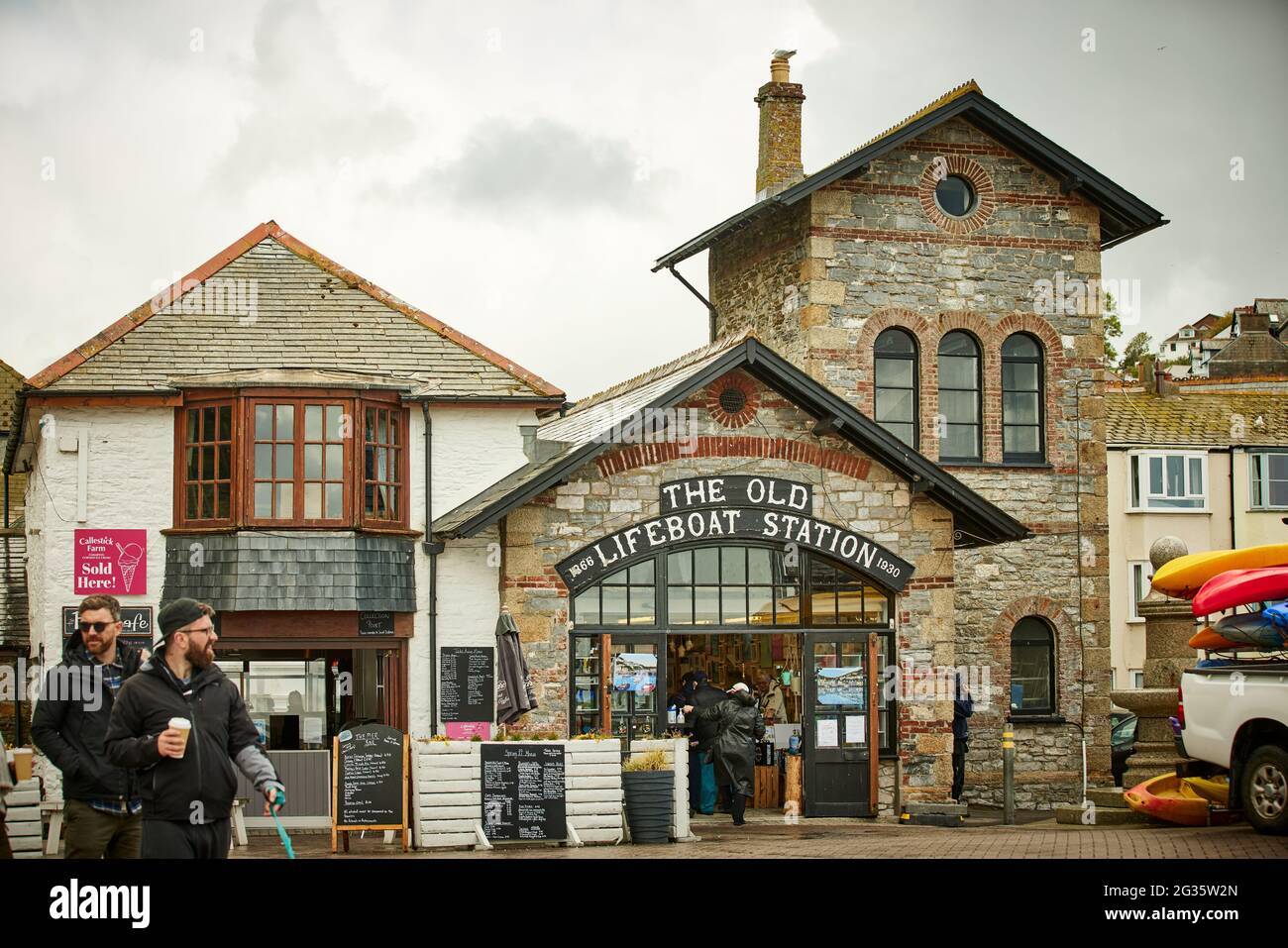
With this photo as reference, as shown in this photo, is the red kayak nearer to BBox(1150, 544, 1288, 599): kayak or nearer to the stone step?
BBox(1150, 544, 1288, 599): kayak

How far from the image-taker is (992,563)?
25.6 m

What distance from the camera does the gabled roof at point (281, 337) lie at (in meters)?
20.8

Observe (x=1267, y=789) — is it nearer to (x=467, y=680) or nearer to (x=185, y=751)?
(x=467, y=680)

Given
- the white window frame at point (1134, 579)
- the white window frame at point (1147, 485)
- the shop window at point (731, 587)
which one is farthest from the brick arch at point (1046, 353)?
the white window frame at point (1134, 579)

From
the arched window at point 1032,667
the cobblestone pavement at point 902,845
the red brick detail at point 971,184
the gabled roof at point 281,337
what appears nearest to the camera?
the cobblestone pavement at point 902,845

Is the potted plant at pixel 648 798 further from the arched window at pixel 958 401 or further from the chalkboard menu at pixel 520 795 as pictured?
the arched window at pixel 958 401

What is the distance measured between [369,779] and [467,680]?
12.4 ft

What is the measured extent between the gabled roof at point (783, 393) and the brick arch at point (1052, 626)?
3712mm

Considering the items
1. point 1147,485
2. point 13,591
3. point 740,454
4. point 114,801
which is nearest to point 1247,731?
point 740,454

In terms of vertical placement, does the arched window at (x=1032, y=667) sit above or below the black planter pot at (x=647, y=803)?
above

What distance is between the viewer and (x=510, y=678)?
61.5 ft
